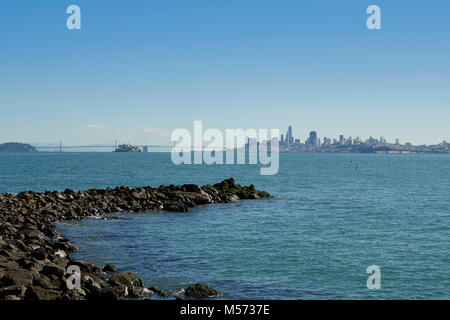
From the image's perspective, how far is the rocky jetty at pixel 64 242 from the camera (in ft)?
49.7

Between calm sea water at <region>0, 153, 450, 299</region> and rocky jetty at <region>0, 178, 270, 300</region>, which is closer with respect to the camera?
rocky jetty at <region>0, 178, 270, 300</region>

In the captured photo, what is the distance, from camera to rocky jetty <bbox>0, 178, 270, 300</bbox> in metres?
15.2

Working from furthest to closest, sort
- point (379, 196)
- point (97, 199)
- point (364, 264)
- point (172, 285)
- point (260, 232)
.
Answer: point (379, 196) < point (97, 199) < point (260, 232) < point (364, 264) < point (172, 285)

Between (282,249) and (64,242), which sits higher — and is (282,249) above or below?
below

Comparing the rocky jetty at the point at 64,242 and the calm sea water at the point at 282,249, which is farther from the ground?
the rocky jetty at the point at 64,242

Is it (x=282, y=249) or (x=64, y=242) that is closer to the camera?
(x=64, y=242)

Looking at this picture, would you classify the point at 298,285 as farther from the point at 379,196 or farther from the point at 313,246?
the point at 379,196

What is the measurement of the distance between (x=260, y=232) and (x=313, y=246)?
17.5 ft

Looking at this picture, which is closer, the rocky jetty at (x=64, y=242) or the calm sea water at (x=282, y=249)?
the rocky jetty at (x=64, y=242)

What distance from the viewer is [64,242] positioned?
24547 mm

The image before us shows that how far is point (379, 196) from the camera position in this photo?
188 ft

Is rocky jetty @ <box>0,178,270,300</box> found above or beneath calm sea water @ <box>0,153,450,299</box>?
above
